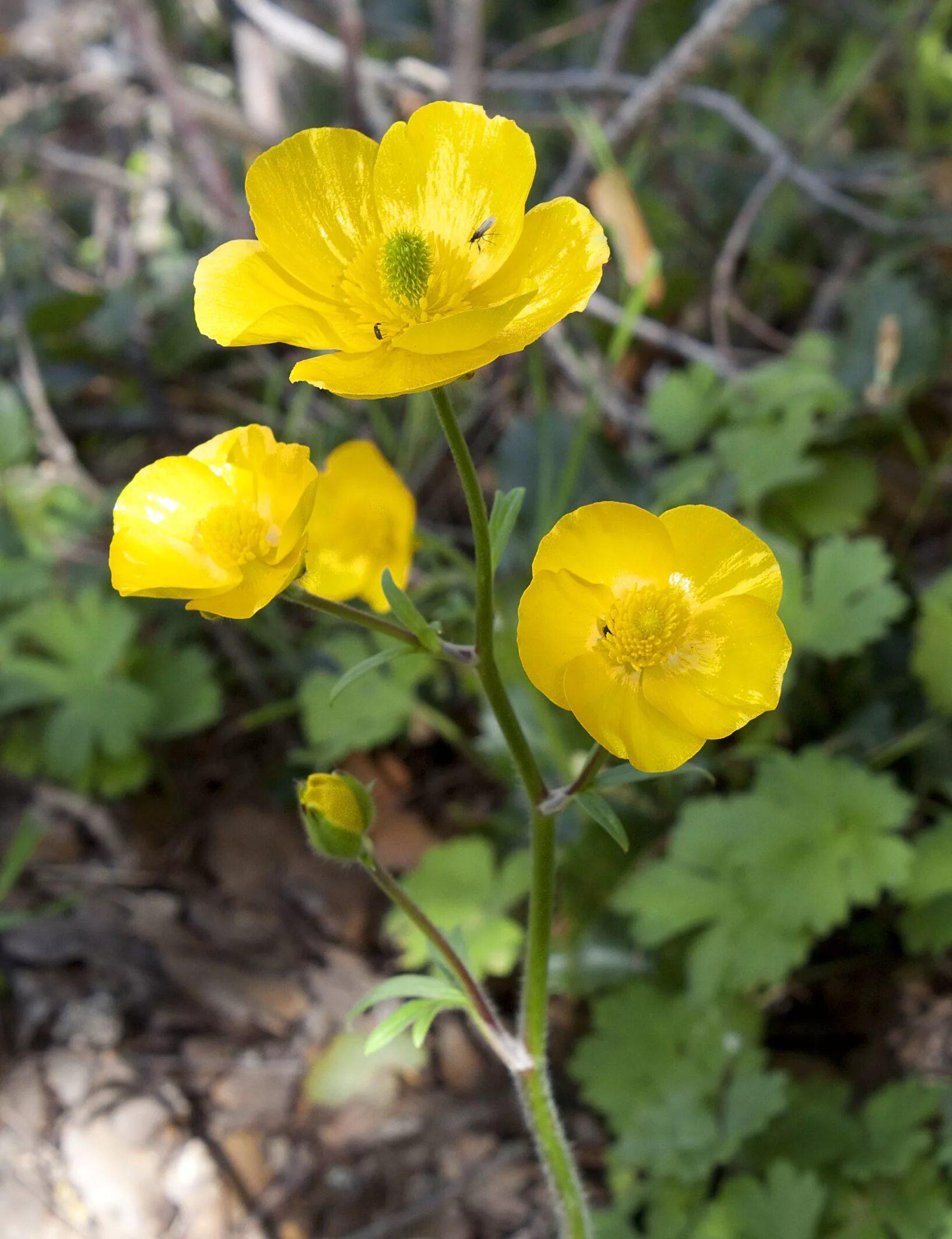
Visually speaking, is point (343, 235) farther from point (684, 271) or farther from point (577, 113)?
point (684, 271)

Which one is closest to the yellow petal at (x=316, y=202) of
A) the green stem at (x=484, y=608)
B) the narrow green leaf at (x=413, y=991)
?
the green stem at (x=484, y=608)

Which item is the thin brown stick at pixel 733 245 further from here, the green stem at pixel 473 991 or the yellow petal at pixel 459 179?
the green stem at pixel 473 991

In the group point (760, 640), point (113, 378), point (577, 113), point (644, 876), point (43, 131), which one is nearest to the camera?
point (760, 640)

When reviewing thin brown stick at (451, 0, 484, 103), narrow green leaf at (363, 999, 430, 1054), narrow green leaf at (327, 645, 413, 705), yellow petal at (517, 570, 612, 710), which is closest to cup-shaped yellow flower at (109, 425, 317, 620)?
narrow green leaf at (327, 645, 413, 705)

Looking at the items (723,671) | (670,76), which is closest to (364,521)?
(723,671)

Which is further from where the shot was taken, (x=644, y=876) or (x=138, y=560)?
(x=644, y=876)

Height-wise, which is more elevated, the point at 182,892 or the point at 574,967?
the point at 182,892

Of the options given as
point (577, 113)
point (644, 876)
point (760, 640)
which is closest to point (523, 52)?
point (577, 113)
